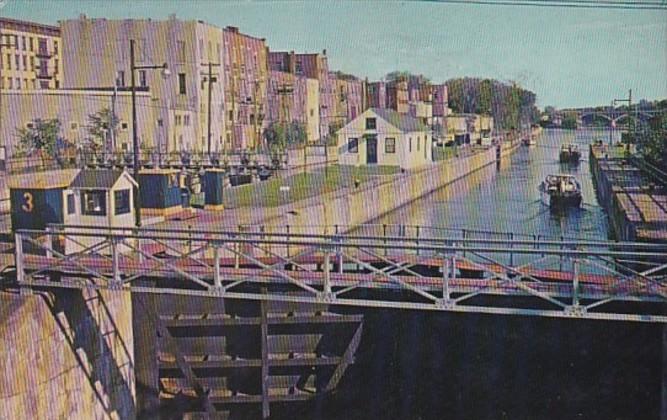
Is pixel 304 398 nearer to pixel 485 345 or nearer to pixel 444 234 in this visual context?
pixel 485 345

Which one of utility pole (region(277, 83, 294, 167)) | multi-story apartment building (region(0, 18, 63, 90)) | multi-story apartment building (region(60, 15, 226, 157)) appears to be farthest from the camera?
utility pole (region(277, 83, 294, 167))

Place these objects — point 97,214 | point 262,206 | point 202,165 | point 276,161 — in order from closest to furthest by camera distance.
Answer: point 97,214 < point 262,206 < point 202,165 < point 276,161

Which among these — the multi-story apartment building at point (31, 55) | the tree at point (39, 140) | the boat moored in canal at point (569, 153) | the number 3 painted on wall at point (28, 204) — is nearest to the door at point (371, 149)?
the tree at point (39, 140)

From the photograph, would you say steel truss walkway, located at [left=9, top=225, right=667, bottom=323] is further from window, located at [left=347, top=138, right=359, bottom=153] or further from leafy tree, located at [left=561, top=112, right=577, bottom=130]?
window, located at [left=347, top=138, right=359, bottom=153]

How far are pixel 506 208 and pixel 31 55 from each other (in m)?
7.84

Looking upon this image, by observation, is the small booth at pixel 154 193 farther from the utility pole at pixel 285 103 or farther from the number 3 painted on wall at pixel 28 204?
the utility pole at pixel 285 103

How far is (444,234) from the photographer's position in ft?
31.3

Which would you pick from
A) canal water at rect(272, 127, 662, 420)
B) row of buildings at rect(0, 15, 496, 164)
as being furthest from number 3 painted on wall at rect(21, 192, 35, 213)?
row of buildings at rect(0, 15, 496, 164)

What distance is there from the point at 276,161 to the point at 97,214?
7595 mm

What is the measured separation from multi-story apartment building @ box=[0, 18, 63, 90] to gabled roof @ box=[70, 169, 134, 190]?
341 inches

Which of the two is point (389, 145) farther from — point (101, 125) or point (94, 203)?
point (94, 203)

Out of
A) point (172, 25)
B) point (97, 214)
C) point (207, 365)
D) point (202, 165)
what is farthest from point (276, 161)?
point (207, 365)

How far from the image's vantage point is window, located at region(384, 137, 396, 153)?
14.5 meters

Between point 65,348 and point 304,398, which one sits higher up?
point 65,348
